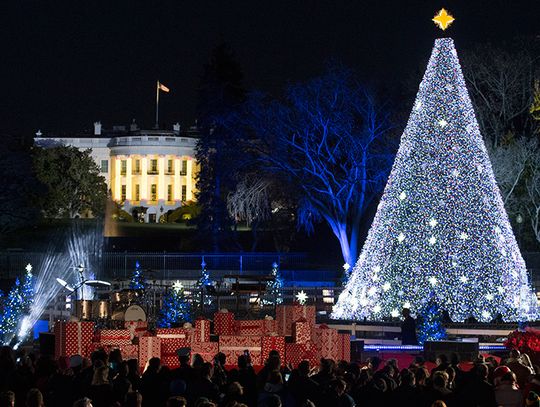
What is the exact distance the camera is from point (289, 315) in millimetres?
27312

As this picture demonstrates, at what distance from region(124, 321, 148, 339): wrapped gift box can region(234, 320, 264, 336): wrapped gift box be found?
7.65ft

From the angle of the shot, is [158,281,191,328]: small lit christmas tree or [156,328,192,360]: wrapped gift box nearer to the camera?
[156,328,192,360]: wrapped gift box

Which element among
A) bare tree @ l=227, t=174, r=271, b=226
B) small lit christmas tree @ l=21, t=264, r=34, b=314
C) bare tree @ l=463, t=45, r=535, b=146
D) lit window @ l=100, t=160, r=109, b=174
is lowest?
small lit christmas tree @ l=21, t=264, r=34, b=314

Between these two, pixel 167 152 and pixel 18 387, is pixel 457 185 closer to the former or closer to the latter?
pixel 18 387

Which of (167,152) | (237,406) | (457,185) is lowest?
(237,406)

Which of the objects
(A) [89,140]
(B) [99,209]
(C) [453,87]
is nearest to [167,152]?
(A) [89,140]

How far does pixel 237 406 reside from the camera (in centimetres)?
1159

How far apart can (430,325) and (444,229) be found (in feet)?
12.0

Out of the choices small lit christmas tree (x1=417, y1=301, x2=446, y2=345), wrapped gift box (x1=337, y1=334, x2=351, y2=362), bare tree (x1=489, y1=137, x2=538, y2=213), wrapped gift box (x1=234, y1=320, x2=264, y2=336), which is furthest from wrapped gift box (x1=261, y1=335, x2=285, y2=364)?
bare tree (x1=489, y1=137, x2=538, y2=213)

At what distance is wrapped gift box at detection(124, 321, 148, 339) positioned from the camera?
22.9 meters

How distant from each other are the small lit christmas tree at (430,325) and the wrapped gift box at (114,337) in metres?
7.67

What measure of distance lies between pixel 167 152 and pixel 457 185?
12306cm

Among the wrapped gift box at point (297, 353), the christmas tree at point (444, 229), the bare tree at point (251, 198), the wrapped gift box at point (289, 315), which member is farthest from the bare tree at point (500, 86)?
the wrapped gift box at point (297, 353)

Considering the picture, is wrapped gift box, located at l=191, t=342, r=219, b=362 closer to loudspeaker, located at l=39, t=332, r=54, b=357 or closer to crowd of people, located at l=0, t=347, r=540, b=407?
loudspeaker, located at l=39, t=332, r=54, b=357
